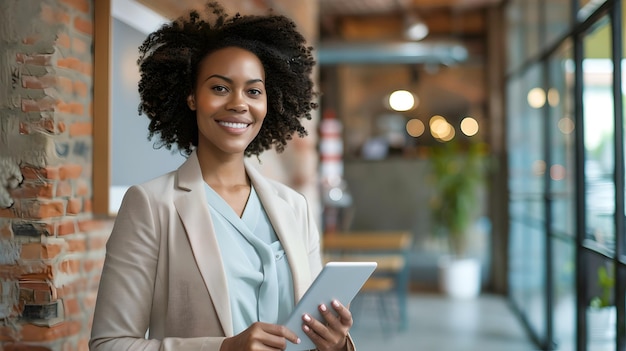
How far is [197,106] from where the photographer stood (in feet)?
5.66

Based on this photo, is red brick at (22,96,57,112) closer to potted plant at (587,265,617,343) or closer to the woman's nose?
the woman's nose

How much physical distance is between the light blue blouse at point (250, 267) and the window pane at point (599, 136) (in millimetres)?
2570

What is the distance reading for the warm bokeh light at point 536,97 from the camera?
6293mm

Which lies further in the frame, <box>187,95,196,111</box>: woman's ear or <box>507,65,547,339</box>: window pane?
<box>507,65,547,339</box>: window pane

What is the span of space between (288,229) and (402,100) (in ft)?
30.2

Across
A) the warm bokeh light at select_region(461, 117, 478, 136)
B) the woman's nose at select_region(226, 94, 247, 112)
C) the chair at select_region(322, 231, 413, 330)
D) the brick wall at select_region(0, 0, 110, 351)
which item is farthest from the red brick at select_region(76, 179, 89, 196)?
the warm bokeh light at select_region(461, 117, 478, 136)

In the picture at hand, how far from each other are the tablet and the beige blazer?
15cm

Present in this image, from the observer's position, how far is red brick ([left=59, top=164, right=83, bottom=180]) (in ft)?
7.65

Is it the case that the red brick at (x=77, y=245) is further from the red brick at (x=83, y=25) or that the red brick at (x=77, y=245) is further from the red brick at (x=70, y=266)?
the red brick at (x=83, y=25)

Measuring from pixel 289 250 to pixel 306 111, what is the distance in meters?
0.40

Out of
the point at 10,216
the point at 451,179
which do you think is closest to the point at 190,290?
the point at 10,216

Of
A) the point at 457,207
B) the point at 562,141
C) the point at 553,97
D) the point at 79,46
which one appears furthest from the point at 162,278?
the point at 457,207

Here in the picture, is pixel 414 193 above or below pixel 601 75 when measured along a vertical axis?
below

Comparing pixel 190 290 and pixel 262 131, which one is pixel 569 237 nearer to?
pixel 262 131
